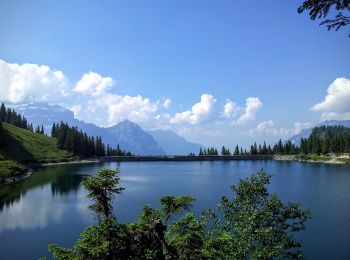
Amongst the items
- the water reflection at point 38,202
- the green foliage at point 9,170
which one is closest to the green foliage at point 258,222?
the water reflection at point 38,202

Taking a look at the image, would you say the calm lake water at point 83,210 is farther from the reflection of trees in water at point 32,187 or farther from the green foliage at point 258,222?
the green foliage at point 258,222

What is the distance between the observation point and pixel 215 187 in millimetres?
120125

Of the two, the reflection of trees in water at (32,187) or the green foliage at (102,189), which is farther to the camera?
the reflection of trees in water at (32,187)

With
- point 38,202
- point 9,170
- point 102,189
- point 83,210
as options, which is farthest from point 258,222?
point 9,170

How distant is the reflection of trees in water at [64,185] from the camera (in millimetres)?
117125

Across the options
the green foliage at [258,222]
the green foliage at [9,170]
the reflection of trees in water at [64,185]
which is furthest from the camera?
the green foliage at [9,170]

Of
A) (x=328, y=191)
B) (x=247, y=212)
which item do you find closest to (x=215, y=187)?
(x=328, y=191)

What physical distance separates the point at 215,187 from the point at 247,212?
93.3 metres

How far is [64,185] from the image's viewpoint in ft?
434

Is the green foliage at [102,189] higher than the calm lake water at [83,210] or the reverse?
higher

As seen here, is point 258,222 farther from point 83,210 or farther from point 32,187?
point 32,187

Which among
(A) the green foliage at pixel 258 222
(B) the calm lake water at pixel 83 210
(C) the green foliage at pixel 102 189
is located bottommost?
(B) the calm lake water at pixel 83 210

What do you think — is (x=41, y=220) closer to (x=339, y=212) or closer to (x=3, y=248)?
(x=3, y=248)

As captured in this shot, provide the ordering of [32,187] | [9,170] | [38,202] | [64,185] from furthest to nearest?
[9,170] → [64,185] → [32,187] → [38,202]
